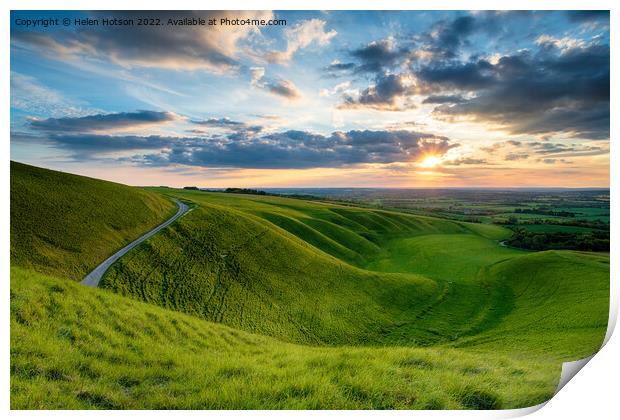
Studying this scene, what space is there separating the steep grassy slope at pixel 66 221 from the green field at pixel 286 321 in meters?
0.10

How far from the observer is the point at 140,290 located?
10531 mm

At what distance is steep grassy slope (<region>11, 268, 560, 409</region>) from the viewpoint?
4.62 m

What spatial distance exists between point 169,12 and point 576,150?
10457mm

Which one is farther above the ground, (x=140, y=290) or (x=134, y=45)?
(x=134, y=45)

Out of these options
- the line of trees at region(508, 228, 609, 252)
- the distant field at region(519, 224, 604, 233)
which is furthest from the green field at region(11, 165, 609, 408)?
the distant field at region(519, 224, 604, 233)

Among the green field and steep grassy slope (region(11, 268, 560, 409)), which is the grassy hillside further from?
steep grassy slope (region(11, 268, 560, 409))

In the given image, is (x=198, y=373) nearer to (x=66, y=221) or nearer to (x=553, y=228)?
(x=66, y=221)

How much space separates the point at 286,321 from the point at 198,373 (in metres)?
8.87

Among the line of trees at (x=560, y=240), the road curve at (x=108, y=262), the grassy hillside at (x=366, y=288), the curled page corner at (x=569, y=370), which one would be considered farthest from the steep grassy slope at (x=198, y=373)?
Result: the line of trees at (x=560, y=240)

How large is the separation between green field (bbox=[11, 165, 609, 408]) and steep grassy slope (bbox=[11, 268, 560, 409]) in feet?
0.07

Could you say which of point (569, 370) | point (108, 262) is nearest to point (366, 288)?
point (569, 370)

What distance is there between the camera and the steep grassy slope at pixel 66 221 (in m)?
8.29

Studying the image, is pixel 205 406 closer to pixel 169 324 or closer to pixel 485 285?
pixel 169 324
